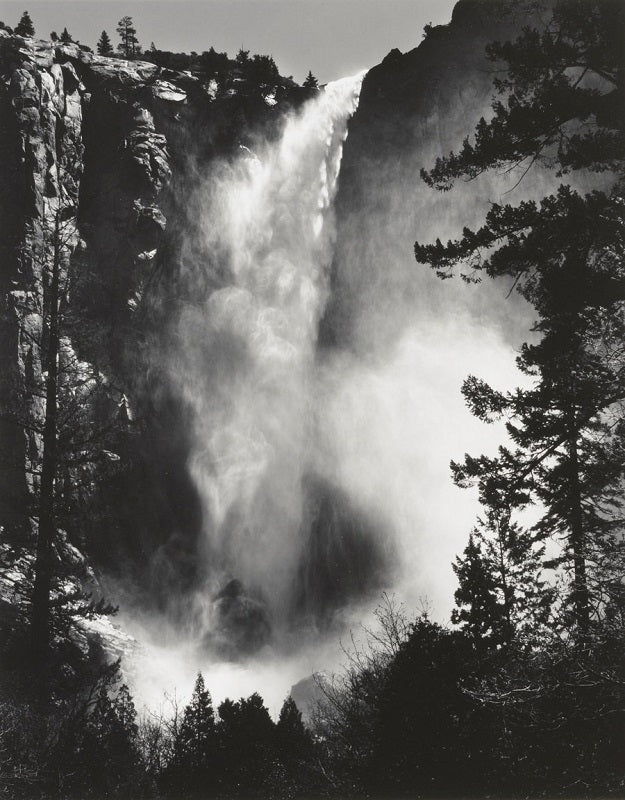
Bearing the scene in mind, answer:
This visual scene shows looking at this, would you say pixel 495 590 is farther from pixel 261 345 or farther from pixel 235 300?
pixel 235 300

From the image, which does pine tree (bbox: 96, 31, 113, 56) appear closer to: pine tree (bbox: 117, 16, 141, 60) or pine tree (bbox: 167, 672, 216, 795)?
pine tree (bbox: 117, 16, 141, 60)

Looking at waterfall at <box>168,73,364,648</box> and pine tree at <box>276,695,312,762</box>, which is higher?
waterfall at <box>168,73,364,648</box>

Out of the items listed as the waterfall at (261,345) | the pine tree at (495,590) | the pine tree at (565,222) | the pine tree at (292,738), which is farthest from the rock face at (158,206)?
the pine tree at (565,222)

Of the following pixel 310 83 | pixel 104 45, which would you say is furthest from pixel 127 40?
pixel 310 83

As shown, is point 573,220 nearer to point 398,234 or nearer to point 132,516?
point 132,516

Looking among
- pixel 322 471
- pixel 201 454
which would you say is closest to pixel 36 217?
pixel 201 454

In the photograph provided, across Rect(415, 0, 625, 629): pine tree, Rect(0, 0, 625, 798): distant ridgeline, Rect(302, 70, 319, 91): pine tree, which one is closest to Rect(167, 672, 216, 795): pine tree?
Rect(0, 0, 625, 798): distant ridgeline

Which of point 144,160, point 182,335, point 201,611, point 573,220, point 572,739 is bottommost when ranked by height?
point 572,739
